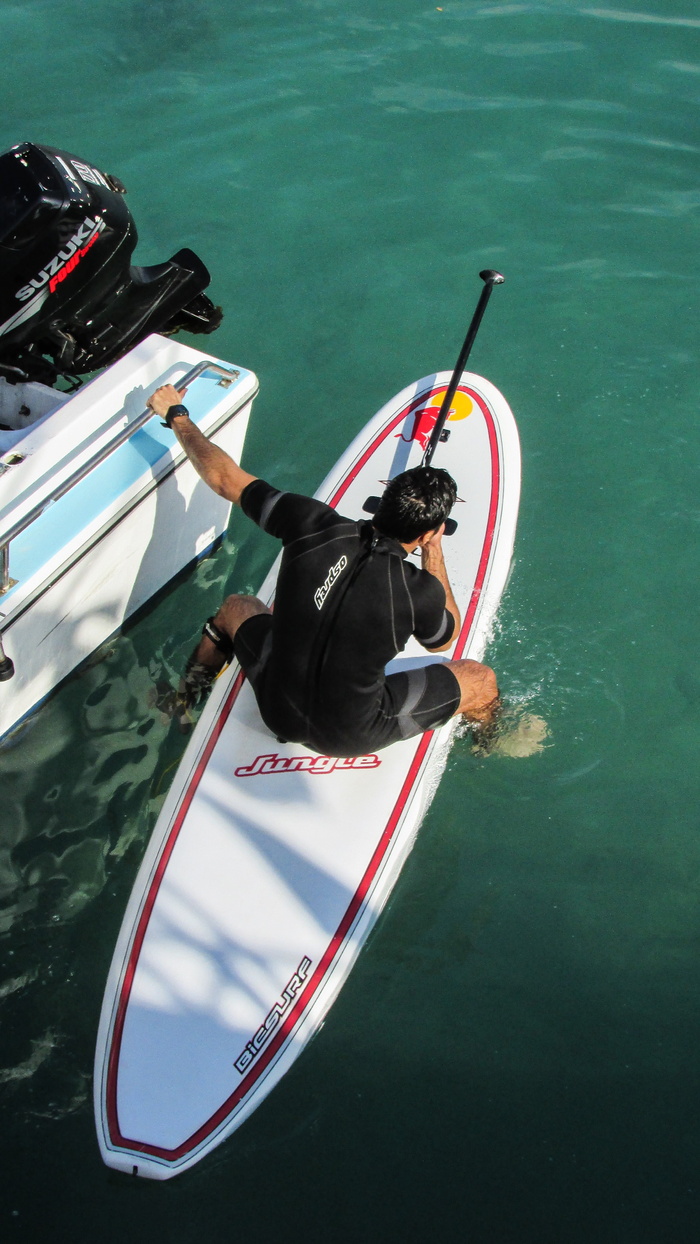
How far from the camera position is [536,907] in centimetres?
344

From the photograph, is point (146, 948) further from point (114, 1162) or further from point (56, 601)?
point (56, 601)

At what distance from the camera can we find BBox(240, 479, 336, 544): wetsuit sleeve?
2.91m

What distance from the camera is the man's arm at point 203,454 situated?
3.33 m

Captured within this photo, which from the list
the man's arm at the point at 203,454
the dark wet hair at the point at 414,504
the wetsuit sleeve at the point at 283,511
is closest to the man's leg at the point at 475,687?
the dark wet hair at the point at 414,504

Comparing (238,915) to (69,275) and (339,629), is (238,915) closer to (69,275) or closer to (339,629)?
(339,629)

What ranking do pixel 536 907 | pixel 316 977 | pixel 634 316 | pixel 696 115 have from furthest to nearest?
pixel 696 115, pixel 634 316, pixel 536 907, pixel 316 977

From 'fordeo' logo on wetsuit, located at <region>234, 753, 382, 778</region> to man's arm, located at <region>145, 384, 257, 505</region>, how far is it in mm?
925

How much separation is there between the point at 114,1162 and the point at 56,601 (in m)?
1.80

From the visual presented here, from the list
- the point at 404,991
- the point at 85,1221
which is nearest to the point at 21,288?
the point at 404,991

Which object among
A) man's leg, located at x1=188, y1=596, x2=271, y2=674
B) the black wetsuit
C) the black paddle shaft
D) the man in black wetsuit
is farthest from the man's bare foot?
the black paddle shaft

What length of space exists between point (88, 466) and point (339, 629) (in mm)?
1252

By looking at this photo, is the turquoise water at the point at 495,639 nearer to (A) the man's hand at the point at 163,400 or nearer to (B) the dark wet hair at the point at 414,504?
(A) the man's hand at the point at 163,400

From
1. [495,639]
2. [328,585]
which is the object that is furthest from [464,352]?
[328,585]

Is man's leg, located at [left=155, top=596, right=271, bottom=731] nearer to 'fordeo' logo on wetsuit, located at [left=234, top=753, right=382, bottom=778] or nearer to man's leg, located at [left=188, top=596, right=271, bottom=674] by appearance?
man's leg, located at [left=188, top=596, right=271, bottom=674]
